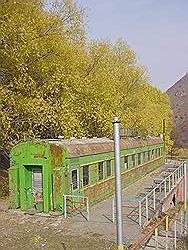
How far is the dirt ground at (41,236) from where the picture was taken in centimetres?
1177

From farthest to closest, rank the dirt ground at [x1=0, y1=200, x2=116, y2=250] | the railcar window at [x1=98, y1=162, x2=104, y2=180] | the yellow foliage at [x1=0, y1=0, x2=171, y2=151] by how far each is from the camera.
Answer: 1. the railcar window at [x1=98, y1=162, x2=104, y2=180]
2. the yellow foliage at [x1=0, y1=0, x2=171, y2=151]
3. the dirt ground at [x1=0, y1=200, x2=116, y2=250]

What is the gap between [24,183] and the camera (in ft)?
53.5

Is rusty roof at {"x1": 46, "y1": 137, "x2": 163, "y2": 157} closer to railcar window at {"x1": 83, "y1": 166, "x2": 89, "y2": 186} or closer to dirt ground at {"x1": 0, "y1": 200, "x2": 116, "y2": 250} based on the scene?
railcar window at {"x1": 83, "y1": 166, "x2": 89, "y2": 186}

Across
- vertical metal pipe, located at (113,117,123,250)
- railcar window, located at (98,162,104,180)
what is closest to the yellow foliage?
railcar window, located at (98,162,104,180)

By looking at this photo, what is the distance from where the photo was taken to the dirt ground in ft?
38.6

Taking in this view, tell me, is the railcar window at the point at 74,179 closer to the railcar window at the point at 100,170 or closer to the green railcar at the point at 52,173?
the green railcar at the point at 52,173

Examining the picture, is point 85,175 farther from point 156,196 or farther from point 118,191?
point 118,191

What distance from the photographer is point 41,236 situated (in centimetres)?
1277

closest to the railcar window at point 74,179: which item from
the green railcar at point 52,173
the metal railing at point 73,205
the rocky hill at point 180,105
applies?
the green railcar at point 52,173

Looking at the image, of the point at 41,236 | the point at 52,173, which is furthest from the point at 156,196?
the point at 41,236

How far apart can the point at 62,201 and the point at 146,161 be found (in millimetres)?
14918

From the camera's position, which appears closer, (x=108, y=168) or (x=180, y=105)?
(x=108, y=168)

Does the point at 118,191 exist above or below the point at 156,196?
above

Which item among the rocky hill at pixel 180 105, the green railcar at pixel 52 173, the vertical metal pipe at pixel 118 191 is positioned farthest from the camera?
the rocky hill at pixel 180 105
